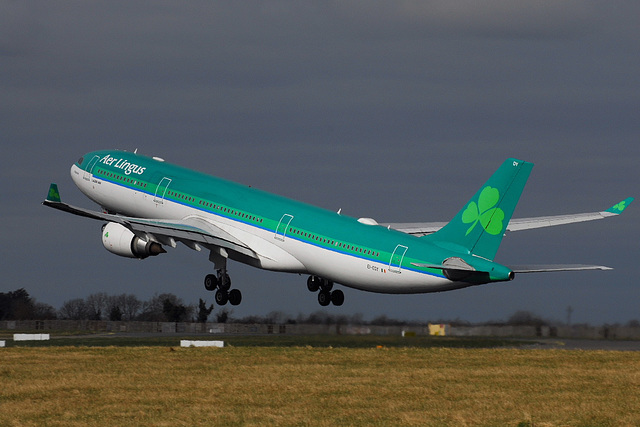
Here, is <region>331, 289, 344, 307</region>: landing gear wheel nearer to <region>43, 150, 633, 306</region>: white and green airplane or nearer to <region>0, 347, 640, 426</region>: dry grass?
<region>43, 150, 633, 306</region>: white and green airplane

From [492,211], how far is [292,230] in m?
13.3

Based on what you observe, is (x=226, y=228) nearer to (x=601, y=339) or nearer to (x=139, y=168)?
(x=139, y=168)

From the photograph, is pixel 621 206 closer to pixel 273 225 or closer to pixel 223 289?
pixel 273 225

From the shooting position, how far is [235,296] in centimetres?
6375

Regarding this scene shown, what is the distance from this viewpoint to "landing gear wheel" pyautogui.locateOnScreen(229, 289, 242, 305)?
209ft

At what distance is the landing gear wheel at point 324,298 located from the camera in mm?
64812

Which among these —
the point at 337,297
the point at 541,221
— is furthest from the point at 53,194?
the point at 541,221

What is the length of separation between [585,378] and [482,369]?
4684 mm

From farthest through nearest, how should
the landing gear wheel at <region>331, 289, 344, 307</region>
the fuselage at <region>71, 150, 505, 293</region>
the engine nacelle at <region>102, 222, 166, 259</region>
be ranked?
the landing gear wheel at <region>331, 289, 344, 307</region>
the engine nacelle at <region>102, 222, 166, 259</region>
the fuselage at <region>71, 150, 505, 293</region>

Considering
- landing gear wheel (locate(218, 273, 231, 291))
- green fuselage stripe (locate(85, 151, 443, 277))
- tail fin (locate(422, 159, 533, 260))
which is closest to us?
tail fin (locate(422, 159, 533, 260))

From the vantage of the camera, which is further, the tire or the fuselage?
the tire

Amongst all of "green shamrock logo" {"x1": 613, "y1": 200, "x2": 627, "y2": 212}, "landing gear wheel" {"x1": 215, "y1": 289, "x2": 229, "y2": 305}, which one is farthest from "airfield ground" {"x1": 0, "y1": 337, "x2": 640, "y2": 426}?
"green shamrock logo" {"x1": 613, "y1": 200, "x2": 627, "y2": 212}

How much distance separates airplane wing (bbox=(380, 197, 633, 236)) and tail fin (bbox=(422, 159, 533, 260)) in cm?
886

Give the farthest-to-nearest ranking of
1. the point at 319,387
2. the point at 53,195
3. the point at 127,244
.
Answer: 1. the point at 127,244
2. the point at 53,195
3. the point at 319,387
